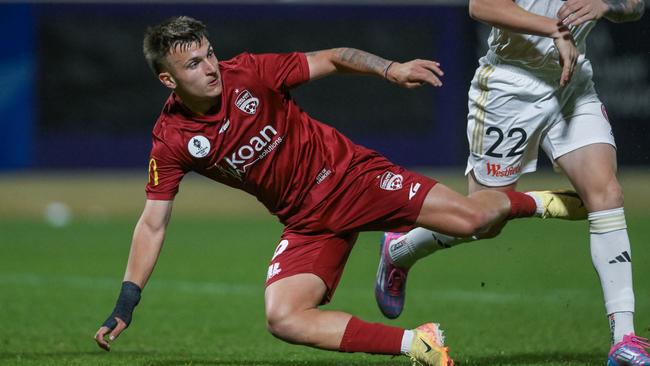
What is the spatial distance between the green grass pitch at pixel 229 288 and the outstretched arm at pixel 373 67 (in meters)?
1.67

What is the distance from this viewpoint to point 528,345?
6938 millimetres

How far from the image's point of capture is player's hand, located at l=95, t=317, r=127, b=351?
535cm

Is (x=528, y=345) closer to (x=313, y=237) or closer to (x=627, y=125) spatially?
(x=313, y=237)

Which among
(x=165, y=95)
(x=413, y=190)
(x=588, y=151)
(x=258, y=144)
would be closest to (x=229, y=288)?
(x=258, y=144)

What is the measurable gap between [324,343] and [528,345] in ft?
6.38

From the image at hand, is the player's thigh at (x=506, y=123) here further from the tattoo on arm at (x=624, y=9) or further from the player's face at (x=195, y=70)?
the player's face at (x=195, y=70)

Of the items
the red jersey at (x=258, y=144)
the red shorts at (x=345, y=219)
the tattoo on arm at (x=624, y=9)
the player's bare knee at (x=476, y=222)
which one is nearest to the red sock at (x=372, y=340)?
the red shorts at (x=345, y=219)

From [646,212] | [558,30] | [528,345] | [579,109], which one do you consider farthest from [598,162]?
[646,212]

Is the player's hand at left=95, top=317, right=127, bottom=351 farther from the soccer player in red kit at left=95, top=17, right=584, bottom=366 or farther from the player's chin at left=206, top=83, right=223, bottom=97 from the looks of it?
the player's chin at left=206, top=83, right=223, bottom=97

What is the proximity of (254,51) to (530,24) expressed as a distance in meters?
11.0

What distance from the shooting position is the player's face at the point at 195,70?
5664 mm

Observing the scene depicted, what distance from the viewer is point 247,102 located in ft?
19.1

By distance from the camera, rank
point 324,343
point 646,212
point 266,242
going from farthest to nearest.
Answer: point 646,212 < point 266,242 < point 324,343

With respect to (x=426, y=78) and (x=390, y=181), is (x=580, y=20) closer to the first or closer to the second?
(x=426, y=78)
